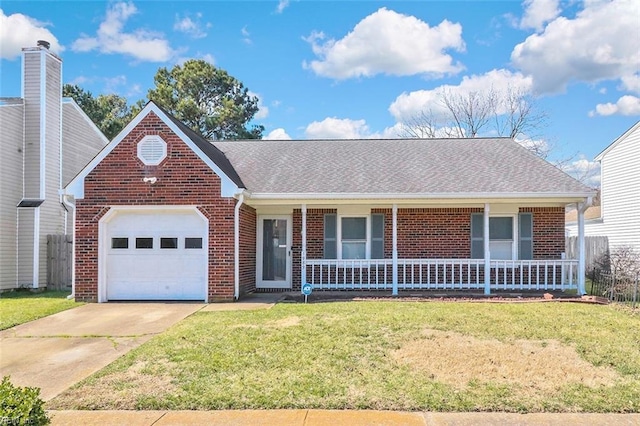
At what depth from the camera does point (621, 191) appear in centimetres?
2072

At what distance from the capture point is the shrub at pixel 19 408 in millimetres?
3928

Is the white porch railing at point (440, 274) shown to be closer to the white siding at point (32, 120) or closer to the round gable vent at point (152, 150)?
the round gable vent at point (152, 150)

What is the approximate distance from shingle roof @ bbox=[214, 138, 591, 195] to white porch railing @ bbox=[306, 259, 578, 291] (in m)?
2.01

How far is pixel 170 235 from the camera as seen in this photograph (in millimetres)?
12555

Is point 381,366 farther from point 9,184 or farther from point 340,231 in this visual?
point 9,184

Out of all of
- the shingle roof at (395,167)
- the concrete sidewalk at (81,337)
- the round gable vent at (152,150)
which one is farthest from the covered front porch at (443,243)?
the round gable vent at (152,150)

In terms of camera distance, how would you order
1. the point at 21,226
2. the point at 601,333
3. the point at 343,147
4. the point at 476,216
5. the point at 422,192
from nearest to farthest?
the point at 601,333
the point at 422,192
the point at 476,216
the point at 21,226
the point at 343,147

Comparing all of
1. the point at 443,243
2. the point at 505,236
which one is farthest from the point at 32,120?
the point at 505,236

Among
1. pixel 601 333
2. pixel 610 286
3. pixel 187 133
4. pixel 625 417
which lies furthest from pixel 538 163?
pixel 625 417

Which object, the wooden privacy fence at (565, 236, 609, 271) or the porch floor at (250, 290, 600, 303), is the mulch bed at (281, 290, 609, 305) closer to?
the porch floor at (250, 290, 600, 303)

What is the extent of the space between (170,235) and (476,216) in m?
8.63

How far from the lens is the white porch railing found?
13.6m

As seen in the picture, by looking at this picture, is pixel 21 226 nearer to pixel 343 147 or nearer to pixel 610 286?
pixel 343 147

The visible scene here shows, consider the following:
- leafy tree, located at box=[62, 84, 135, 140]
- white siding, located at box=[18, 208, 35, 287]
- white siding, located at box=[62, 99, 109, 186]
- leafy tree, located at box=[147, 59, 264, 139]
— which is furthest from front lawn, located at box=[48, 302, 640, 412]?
leafy tree, located at box=[62, 84, 135, 140]
